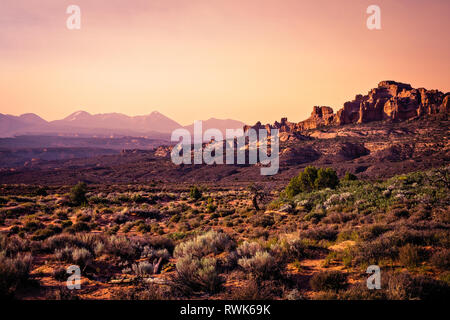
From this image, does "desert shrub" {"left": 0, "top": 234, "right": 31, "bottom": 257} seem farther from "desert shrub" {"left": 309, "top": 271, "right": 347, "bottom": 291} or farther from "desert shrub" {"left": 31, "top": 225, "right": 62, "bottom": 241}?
"desert shrub" {"left": 309, "top": 271, "right": 347, "bottom": 291}

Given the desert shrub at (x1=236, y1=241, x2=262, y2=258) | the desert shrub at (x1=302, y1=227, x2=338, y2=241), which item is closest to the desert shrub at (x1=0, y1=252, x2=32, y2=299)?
the desert shrub at (x1=236, y1=241, x2=262, y2=258)

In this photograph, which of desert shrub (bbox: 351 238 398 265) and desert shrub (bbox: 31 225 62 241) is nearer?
desert shrub (bbox: 351 238 398 265)

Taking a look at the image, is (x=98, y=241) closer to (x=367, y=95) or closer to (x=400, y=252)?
(x=400, y=252)

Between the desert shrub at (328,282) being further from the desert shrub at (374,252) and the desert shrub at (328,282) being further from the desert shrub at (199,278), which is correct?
the desert shrub at (199,278)

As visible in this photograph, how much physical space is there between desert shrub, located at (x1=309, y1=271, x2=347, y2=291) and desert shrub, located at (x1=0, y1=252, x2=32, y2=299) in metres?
6.10

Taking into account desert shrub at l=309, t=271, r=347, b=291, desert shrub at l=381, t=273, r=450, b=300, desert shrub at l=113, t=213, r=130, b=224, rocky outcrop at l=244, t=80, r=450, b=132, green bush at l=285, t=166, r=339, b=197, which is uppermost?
rocky outcrop at l=244, t=80, r=450, b=132

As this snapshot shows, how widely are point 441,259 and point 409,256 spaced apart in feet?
1.96

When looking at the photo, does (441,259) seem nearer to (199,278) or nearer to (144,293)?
(199,278)

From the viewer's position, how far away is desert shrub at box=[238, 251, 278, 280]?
18.7 feet

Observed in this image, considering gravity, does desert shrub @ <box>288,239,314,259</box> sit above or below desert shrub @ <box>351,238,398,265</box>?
below

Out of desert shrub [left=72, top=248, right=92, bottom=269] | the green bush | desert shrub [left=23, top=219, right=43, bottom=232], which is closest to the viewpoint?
desert shrub [left=72, top=248, right=92, bottom=269]

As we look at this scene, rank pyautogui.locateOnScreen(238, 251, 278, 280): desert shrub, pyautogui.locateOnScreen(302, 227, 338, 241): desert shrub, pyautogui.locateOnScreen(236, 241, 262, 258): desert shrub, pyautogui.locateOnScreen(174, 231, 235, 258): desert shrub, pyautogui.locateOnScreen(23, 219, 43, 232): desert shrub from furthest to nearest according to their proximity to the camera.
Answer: pyautogui.locateOnScreen(23, 219, 43, 232): desert shrub
pyautogui.locateOnScreen(302, 227, 338, 241): desert shrub
pyautogui.locateOnScreen(174, 231, 235, 258): desert shrub
pyautogui.locateOnScreen(236, 241, 262, 258): desert shrub
pyautogui.locateOnScreen(238, 251, 278, 280): desert shrub

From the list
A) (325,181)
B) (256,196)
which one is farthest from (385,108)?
(256,196)

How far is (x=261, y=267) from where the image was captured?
19.0ft
